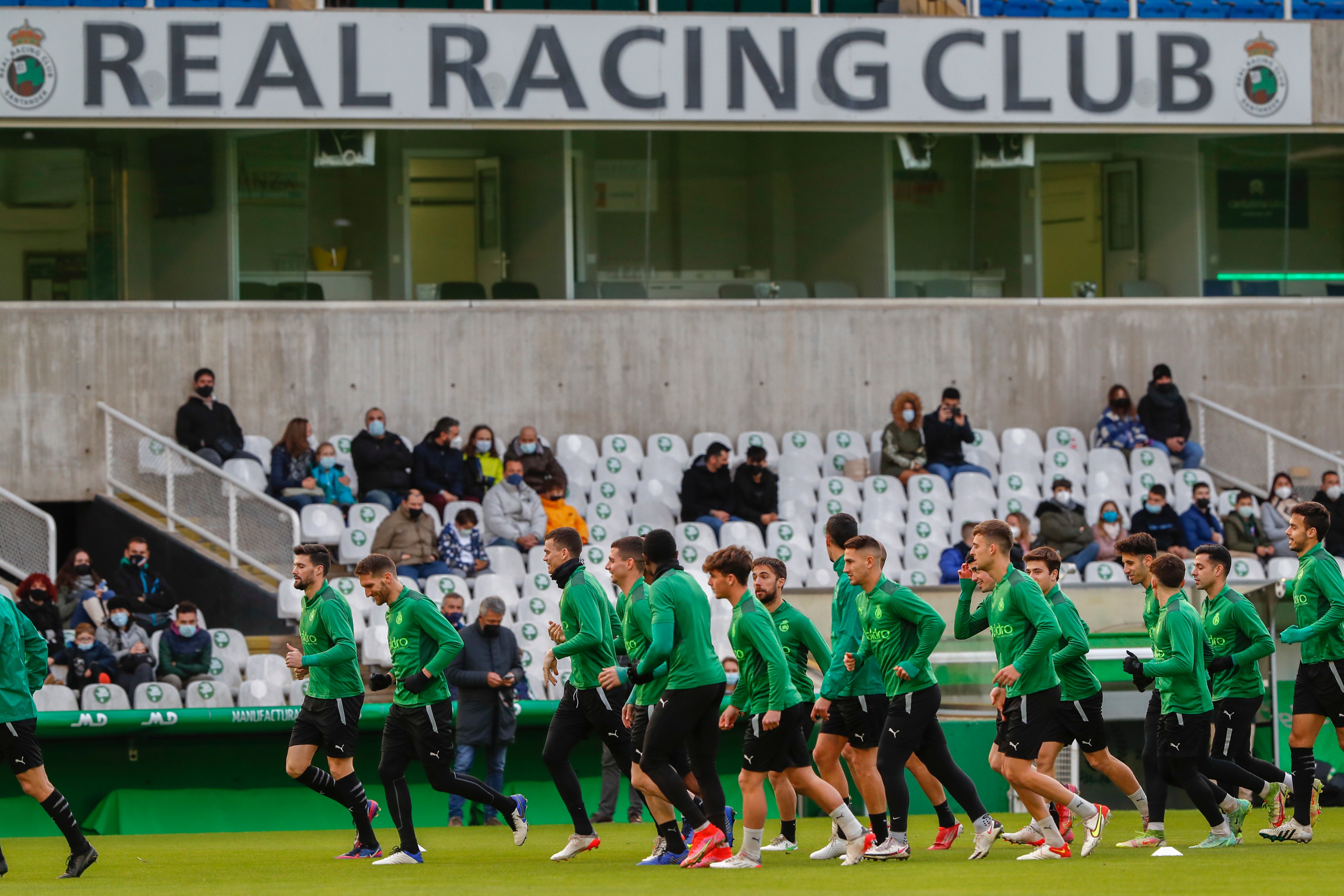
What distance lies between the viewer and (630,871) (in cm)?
1012

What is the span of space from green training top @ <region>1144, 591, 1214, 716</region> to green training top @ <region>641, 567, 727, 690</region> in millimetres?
2428

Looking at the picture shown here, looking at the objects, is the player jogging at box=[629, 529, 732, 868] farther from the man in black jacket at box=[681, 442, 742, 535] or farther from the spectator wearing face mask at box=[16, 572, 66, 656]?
the man in black jacket at box=[681, 442, 742, 535]

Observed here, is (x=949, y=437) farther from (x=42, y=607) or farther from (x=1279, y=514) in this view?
(x=42, y=607)

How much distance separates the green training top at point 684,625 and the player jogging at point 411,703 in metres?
1.38

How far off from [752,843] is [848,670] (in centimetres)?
124

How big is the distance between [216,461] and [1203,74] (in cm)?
1287

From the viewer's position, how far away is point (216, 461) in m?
20.6

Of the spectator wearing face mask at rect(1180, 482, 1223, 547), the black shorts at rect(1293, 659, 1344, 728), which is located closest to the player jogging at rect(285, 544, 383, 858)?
the black shorts at rect(1293, 659, 1344, 728)

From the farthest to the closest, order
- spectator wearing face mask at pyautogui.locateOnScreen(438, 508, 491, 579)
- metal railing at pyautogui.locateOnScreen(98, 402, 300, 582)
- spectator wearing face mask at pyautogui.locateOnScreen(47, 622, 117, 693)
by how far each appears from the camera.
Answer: metal railing at pyautogui.locateOnScreen(98, 402, 300, 582)
spectator wearing face mask at pyautogui.locateOnScreen(438, 508, 491, 579)
spectator wearing face mask at pyautogui.locateOnScreen(47, 622, 117, 693)

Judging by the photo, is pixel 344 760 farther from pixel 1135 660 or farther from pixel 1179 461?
pixel 1179 461

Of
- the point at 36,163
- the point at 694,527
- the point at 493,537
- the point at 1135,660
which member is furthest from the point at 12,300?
the point at 1135,660

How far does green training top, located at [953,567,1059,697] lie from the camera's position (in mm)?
10164

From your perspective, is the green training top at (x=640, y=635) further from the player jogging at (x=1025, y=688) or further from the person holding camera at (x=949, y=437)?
the person holding camera at (x=949, y=437)

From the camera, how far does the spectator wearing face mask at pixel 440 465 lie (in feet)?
66.1
